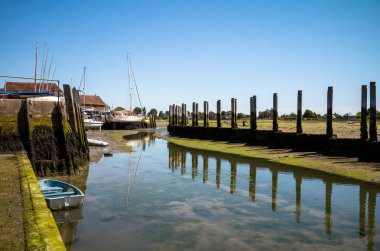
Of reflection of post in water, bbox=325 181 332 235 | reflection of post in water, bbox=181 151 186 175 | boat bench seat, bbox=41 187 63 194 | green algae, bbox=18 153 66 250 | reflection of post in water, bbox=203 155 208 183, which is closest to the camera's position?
green algae, bbox=18 153 66 250

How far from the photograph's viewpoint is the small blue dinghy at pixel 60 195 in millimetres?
9242

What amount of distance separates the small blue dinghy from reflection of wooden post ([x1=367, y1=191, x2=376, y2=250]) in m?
7.27

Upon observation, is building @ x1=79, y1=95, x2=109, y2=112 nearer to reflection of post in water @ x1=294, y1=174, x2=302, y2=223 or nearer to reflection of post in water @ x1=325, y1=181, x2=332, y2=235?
reflection of post in water @ x1=294, y1=174, x2=302, y2=223

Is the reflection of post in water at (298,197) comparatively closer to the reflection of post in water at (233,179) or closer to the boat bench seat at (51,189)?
the reflection of post in water at (233,179)

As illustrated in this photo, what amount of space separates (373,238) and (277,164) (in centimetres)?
1033

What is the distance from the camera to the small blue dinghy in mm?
9242

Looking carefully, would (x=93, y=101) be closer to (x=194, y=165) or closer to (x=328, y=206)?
(x=194, y=165)

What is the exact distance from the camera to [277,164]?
18125mm

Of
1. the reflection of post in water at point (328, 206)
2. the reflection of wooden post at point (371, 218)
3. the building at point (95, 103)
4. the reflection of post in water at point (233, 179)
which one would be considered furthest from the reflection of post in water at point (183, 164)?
the building at point (95, 103)

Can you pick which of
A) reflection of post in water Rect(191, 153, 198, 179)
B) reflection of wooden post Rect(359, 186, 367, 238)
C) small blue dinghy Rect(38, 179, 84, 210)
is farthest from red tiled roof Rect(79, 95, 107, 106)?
reflection of wooden post Rect(359, 186, 367, 238)

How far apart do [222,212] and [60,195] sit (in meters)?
4.58

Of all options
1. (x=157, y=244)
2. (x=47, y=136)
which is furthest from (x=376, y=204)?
(x=47, y=136)

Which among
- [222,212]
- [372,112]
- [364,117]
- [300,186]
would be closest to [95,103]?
[364,117]

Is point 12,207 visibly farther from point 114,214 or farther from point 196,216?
point 196,216
